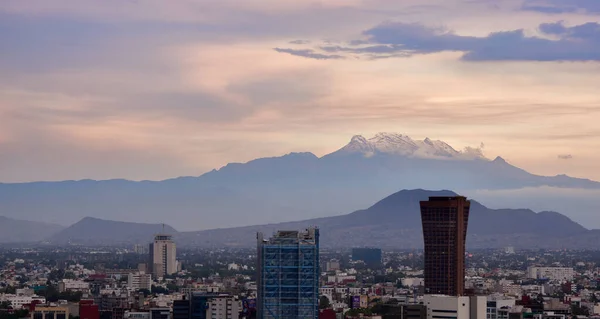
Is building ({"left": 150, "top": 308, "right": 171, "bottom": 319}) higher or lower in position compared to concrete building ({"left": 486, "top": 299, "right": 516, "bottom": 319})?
lower

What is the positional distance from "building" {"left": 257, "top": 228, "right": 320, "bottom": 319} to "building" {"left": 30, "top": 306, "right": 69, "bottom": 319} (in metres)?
48.7

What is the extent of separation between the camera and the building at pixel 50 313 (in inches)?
5630

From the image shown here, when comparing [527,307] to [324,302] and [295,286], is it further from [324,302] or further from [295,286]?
[295,286]

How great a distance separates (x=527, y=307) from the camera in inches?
6083

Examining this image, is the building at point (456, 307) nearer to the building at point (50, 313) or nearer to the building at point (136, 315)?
the building at point (136, 315)

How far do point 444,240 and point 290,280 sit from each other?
273 feet

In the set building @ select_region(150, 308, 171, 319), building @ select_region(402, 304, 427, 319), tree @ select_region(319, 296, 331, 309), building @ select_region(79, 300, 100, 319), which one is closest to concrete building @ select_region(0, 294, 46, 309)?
building @ select_region(79, 300, 100, 319)

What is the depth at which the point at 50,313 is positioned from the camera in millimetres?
144375

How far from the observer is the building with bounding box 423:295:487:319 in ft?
378

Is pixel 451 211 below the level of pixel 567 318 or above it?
above

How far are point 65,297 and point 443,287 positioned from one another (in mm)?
45823

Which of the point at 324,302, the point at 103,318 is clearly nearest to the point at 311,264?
the point at 103,318

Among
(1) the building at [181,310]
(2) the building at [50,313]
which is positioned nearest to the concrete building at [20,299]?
(2) the building at [50,313]

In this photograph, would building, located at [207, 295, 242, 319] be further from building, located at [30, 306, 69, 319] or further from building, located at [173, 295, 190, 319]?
building, located at [30, 306, 69, 319]
